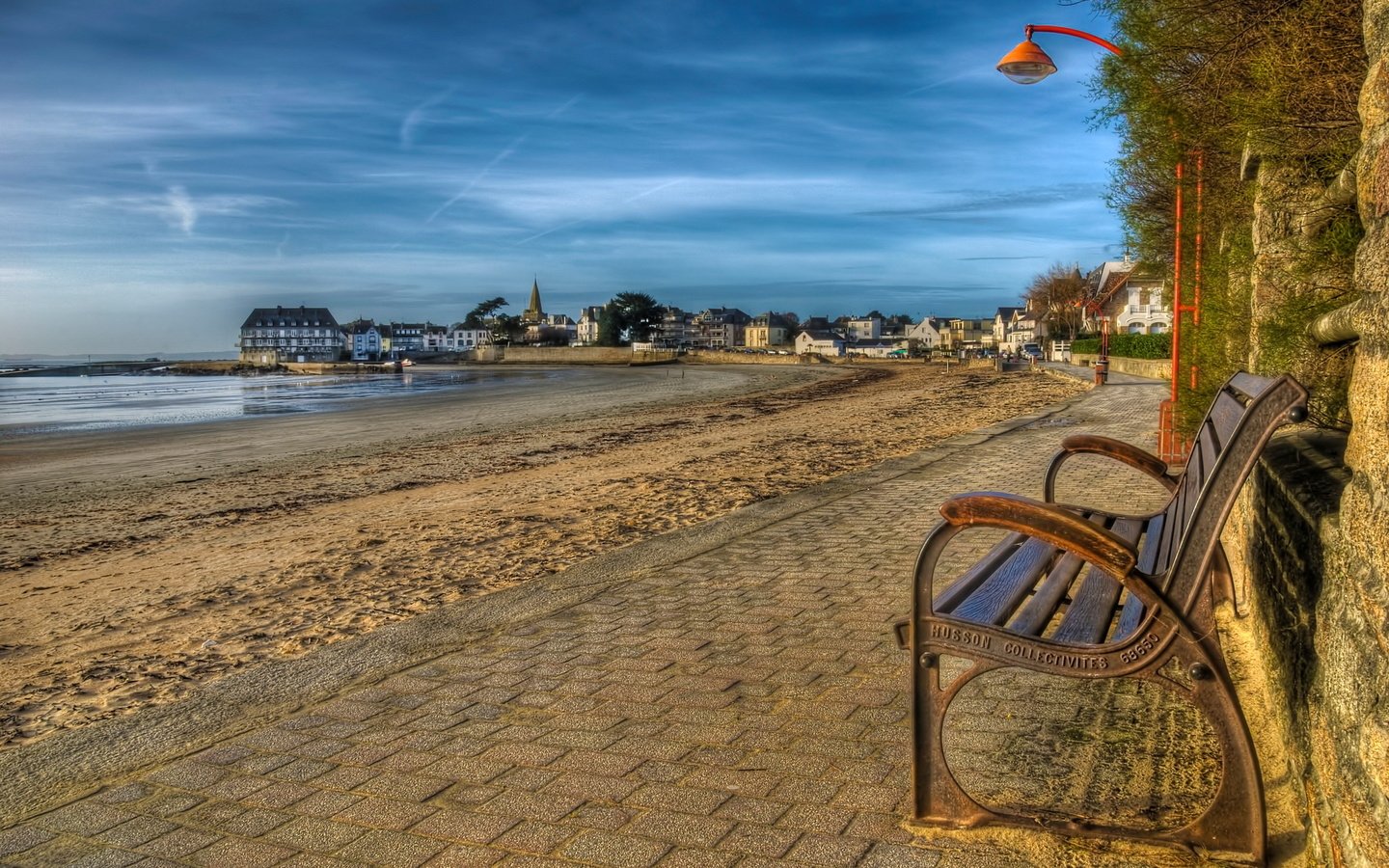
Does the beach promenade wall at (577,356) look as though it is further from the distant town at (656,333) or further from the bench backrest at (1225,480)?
the bench backrest at (1225,480)

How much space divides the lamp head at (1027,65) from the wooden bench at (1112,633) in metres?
9.98

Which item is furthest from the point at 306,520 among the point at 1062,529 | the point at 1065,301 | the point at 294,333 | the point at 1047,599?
the point at 294,333

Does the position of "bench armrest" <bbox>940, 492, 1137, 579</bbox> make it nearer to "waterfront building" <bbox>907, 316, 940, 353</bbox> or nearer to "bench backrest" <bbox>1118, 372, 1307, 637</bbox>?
"bench backrest" <bbox>1118, 372, 1307, 637</bbox>

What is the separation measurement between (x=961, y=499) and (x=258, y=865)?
7.24 ft

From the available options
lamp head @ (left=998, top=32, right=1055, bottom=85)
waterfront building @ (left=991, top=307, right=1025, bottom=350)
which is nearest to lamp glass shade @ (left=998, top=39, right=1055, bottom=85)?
lamp head @ (left=998, top=32, right=1055, bottom=85)

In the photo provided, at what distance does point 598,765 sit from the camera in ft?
11.6

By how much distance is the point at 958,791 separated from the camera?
303 centimetres

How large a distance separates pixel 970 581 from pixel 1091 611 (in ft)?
1.30

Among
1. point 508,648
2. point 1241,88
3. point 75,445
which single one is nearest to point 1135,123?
point 1241,88

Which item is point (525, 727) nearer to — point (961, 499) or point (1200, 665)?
point (961, 499)

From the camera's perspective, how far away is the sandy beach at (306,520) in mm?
5500

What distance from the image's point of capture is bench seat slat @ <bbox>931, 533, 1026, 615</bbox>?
323 cm

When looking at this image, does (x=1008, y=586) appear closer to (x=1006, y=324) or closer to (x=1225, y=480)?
(x=1225, y=480)

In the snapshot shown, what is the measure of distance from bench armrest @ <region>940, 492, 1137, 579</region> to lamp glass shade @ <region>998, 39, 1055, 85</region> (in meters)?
10.7
